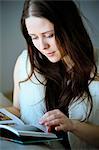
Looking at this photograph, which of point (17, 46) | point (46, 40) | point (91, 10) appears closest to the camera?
point (46, 40)

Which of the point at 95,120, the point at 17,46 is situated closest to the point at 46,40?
the point at 95,120

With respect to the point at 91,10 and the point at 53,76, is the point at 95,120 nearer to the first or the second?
the point at 53,76

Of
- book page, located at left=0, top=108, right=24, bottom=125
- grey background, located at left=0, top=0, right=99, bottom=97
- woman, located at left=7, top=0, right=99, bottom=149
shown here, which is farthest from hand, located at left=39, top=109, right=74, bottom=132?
grey background, located at left=0, top=0, right=99, bottom=97

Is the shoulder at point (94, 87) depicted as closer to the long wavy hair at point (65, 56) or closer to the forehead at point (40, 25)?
the long wavy hair at point (65, 56)

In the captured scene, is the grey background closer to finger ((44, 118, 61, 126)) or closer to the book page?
the book page

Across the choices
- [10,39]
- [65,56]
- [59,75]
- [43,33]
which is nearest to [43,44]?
[43,33]

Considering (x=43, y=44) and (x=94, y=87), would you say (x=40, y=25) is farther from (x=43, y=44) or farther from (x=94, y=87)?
(x=94, y=87)

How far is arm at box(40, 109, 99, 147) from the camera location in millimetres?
A: 1077

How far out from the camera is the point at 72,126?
113cm

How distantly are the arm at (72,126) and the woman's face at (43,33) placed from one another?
10.0 inches

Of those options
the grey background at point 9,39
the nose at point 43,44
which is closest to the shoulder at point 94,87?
the nose at point 43,44

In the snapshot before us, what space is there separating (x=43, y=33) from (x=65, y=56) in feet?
0.57

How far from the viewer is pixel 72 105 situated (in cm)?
131

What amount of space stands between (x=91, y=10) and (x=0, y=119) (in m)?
0.88
